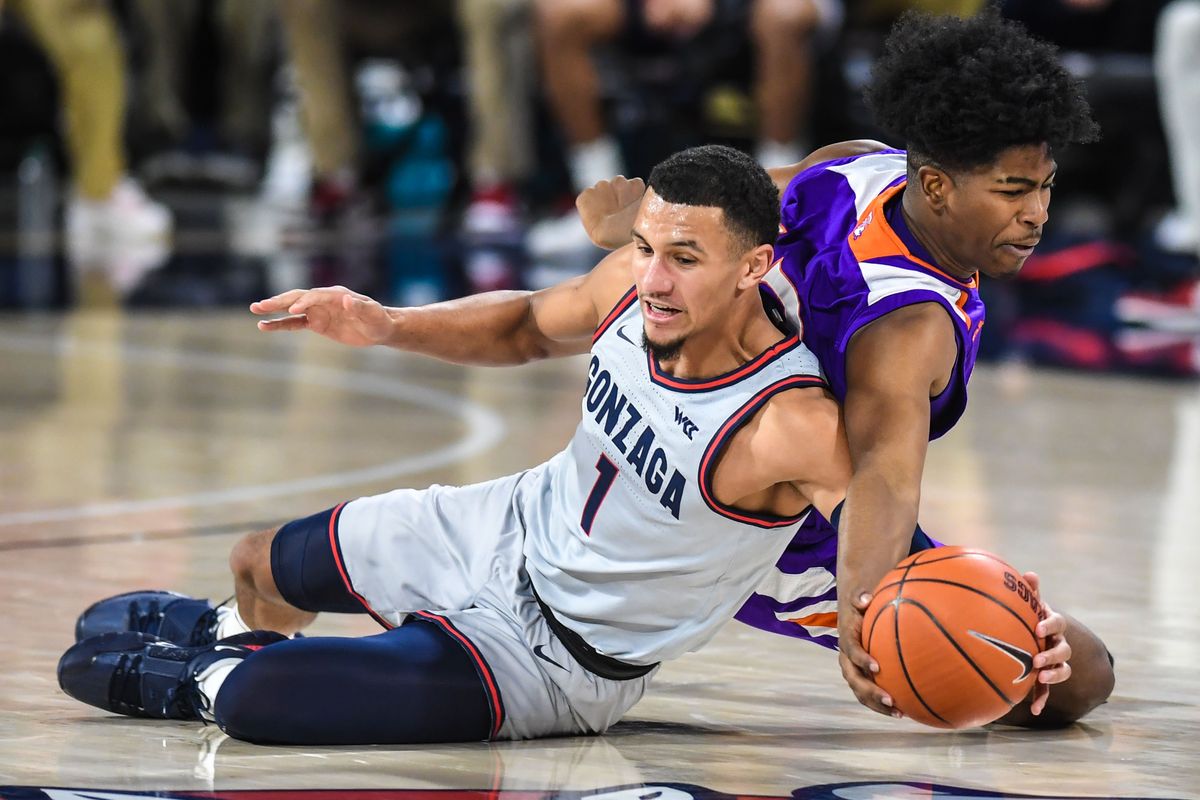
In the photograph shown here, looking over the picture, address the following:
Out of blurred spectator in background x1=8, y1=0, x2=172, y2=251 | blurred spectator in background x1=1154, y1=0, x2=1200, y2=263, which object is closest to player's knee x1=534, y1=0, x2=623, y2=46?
blurred spectator in background x1=8, y1=0, x2=172, y2=251

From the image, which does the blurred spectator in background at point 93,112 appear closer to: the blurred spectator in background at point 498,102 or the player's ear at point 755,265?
the blurred spectator in background at point 498,102

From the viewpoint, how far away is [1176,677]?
4469 mm

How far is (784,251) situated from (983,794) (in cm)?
116

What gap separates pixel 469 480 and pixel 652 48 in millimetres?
8119

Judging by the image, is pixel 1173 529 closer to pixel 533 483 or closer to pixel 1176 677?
pixel 1176 677

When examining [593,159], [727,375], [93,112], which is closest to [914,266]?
[727,375]

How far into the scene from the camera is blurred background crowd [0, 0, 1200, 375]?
477 inches

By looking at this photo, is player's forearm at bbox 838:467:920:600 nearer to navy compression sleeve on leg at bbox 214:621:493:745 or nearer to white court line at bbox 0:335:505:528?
navy compression sleeve on leg at bbox 214:621:493:745

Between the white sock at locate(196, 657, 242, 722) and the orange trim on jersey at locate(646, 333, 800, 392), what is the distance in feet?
2.98

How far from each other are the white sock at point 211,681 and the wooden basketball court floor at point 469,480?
40mm

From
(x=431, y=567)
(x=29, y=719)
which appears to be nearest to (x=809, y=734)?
(x=431, y=567)

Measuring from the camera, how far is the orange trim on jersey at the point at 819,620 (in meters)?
4.12

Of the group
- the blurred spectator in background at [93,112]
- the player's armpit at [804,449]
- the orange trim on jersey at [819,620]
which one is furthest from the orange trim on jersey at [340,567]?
the blurred spectator in background at [93,112]

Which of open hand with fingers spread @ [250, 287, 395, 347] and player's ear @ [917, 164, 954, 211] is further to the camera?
open hand with fingers spread @ [250, 287, 395, 347]
